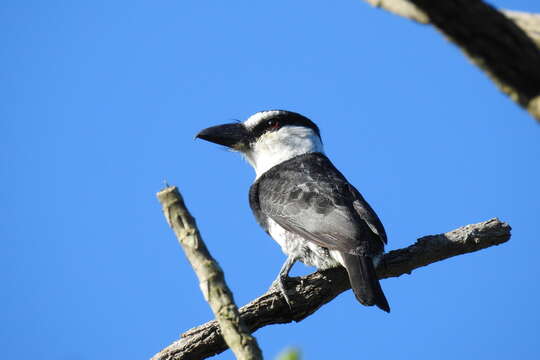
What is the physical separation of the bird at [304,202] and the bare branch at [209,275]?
2.14 m

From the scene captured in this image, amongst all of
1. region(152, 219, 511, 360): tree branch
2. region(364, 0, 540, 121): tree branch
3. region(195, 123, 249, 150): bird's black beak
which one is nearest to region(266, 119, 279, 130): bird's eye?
region(195, 123, 249, 150): bird's black beak

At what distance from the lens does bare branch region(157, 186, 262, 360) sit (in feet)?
8.09

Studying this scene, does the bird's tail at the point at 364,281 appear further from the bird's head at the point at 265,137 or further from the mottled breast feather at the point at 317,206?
the bird's head at the point at 265,137

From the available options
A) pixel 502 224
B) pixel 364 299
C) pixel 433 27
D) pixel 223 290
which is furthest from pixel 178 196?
pixel 502 224

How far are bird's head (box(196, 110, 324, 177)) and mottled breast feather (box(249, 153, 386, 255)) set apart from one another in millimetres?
323

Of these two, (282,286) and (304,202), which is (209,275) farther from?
(304,202)

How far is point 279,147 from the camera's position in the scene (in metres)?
6.71

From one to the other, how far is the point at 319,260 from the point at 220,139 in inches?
82.9

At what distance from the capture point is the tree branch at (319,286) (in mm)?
4277

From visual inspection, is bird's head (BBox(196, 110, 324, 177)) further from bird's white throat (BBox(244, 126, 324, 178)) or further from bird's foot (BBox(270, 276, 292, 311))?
bird's foot (BBox(270, 276, 292, 311))

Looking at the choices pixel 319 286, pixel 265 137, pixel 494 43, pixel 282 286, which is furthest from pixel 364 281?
pixel 494 43

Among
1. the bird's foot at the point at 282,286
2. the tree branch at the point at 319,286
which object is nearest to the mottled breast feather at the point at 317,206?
the tree branch at the point at 319,286

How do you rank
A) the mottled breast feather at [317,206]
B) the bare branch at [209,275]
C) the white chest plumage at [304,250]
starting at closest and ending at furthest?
the bare branch at [209,275] → the mottled breast feather at [317,206] → the white chest plumage at [304,250]

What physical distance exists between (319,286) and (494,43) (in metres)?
3.32
